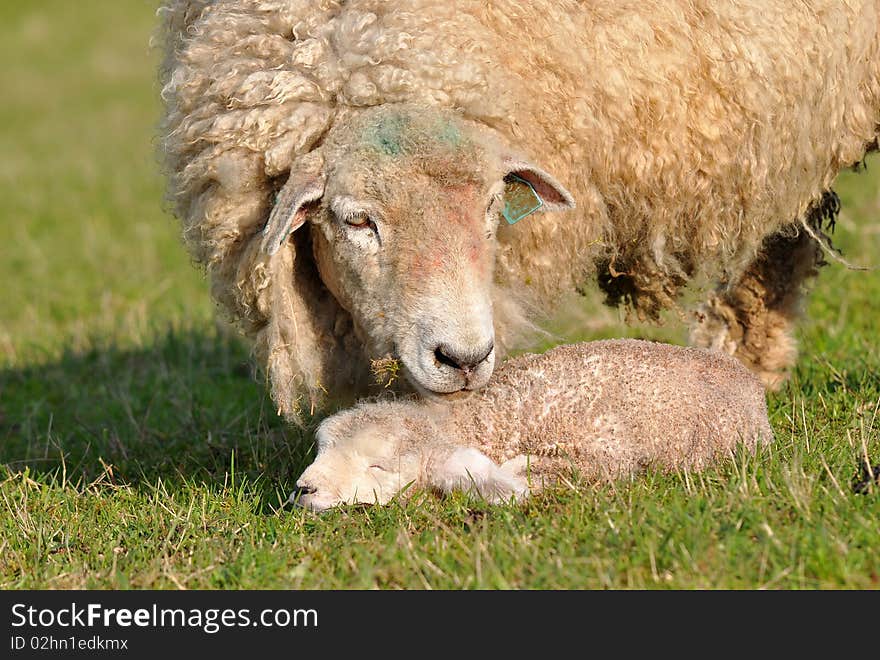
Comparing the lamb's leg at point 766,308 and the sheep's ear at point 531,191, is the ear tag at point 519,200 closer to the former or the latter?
the sheep's ear at point 531,191

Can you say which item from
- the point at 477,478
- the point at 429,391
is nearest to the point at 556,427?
the point at 477,478

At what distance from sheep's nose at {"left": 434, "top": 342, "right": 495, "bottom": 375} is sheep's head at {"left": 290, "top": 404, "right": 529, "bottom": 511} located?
0.28 meters

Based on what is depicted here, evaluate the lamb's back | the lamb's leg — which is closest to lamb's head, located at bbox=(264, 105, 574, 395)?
the lamb's back

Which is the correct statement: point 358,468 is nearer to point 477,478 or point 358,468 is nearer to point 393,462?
point 393,462

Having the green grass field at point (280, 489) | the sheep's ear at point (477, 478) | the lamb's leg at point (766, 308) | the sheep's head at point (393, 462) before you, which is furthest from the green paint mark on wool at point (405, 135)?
the lamb's leg at point (766, 308)

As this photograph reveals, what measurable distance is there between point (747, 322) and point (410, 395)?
217cm

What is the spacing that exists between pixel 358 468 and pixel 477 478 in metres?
0.35

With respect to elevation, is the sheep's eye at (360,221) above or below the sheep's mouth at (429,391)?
above

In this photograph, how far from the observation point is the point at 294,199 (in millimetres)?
3537

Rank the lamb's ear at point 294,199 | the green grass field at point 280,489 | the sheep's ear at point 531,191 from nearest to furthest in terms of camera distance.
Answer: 1. the green grass field at point 280,489
2. the lamb's ear at point 294,199
3. the sheep's ear at point 531,191

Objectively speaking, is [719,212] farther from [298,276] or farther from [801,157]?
[298,276]

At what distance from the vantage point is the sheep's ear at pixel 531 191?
144 inches

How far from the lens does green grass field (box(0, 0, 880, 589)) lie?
3027 mm
